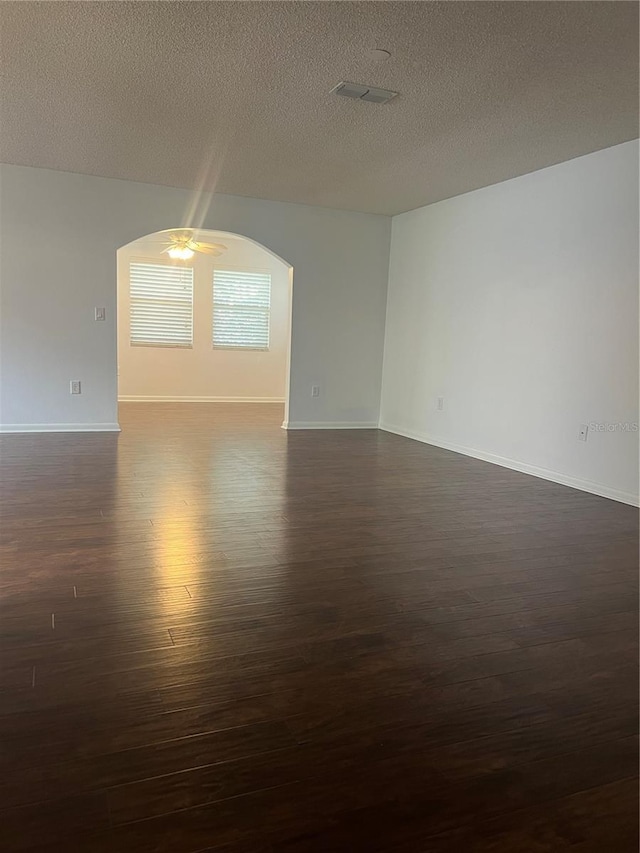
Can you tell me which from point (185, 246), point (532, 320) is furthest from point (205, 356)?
point (532, 320)

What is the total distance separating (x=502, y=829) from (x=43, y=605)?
1.77 meters

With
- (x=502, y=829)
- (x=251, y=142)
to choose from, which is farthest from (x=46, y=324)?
(x=502, y=829)

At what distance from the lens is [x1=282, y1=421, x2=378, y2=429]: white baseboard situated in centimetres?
688

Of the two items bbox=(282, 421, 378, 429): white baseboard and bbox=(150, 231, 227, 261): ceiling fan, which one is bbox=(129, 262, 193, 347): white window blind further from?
bbox=(282, 421, 378, 429): white baseboard

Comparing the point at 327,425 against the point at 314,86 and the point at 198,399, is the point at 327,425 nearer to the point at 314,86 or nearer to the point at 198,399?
the point at 198,399

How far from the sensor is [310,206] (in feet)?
21.3

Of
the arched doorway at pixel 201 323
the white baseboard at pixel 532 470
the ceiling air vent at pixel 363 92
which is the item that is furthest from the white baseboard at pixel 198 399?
the ceiling air vent at pixel 363 92

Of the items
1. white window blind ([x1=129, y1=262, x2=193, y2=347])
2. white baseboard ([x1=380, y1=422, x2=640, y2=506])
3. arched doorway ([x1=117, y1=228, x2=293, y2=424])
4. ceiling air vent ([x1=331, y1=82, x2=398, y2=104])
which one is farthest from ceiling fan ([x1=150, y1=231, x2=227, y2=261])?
ceiling air vent ([x1=331, y1=82, x2=398, y2=104])

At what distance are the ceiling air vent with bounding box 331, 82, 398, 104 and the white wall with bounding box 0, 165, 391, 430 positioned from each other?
117 inches

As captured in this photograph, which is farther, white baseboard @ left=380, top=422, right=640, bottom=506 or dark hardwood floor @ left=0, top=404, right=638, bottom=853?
white baseboard @ left=380, top=422, right=640, bottom=506

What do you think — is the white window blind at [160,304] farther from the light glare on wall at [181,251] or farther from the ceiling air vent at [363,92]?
the ceiling air vent at [363,92]

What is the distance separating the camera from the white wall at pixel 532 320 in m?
4.11

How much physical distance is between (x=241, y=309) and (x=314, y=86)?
232 inches

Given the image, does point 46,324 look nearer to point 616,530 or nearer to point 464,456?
point 464,456
